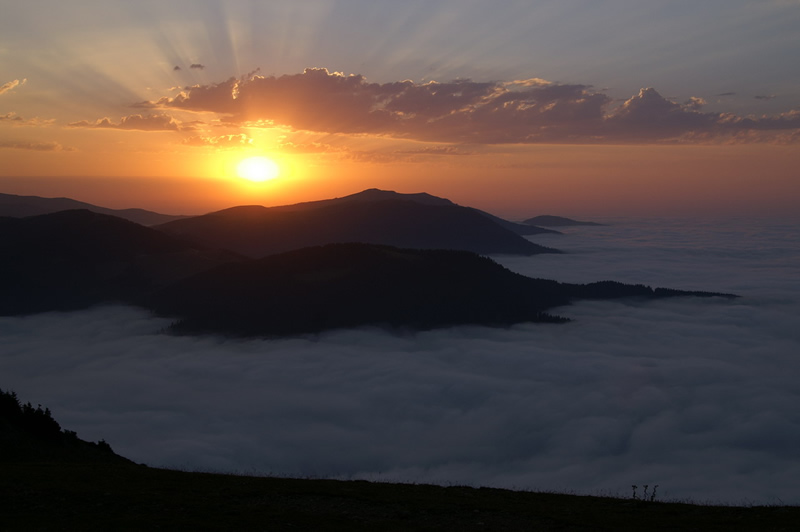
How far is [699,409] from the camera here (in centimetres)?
15175

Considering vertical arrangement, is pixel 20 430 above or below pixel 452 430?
above

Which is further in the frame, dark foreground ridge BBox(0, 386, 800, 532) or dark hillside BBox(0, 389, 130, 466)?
dark hillside BBox(0, 389, 130, 466)

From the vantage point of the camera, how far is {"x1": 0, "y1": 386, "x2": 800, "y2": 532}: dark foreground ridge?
2711 cm

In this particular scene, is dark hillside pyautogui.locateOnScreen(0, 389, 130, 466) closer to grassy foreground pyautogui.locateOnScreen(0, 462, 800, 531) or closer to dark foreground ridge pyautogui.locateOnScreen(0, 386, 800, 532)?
grassy foreground pyautogui.locateOnScreen(0, 462, 800, 531)

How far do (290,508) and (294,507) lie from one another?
356 mm

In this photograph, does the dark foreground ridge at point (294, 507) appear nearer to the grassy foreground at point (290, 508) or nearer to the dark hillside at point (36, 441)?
the grassy foreground at point (290, 508)

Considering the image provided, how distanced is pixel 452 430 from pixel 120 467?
112028 millimetres

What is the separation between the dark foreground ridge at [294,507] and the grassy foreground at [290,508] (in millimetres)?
52

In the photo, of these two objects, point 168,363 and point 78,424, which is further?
point 168,363

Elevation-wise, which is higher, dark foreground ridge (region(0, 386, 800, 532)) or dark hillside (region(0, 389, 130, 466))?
dark foreground ridge (region(0, 386, 800, 532))

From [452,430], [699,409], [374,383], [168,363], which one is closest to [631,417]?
[699,409]

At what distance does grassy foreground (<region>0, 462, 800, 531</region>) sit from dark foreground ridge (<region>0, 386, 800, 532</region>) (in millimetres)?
52

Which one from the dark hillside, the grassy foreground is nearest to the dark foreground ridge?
the grassy foreground

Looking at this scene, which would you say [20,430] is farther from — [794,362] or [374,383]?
[794,362]
